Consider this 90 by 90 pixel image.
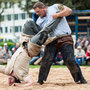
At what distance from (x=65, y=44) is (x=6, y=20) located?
81578mm

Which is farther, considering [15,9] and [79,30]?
[15,9]

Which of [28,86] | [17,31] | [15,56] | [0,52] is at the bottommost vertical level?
[17,31]

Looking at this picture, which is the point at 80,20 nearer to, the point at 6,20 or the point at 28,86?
the point at 28,86

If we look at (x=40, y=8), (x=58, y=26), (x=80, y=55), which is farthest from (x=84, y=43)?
(x=40, y=8)

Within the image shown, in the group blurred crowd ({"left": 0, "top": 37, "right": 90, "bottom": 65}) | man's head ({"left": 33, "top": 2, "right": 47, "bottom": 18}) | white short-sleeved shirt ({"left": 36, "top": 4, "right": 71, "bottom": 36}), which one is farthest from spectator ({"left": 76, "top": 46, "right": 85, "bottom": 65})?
man's head ({"left": 33, "top": 2, "right": 47, "bottom": 18})

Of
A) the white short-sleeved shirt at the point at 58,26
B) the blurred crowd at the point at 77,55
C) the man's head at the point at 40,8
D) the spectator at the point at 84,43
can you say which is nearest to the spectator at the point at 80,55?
the blurred crowd at the point at 77,55

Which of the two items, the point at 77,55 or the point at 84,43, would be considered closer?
the point at 77,55

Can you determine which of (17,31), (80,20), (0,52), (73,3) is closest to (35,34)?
(0,52)

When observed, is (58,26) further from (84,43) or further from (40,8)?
(84,43)

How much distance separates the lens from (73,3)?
→ 30.7 m

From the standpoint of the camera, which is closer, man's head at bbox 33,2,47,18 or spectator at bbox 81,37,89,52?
man's head at bbox 33,2,47,18

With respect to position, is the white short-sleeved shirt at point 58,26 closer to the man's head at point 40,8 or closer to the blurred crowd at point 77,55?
the man's head at point 40,8

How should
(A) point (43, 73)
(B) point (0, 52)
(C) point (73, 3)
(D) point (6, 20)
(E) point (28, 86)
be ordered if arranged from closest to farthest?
(E) point (28, 86) < (A) point (43, 73) < (B) point (0, 52) < (C) point (73, 3) < (D) point (6, 20)

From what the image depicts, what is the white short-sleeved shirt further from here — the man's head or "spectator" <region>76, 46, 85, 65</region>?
"spectator" <region>76, 46, 85, 65</region>
